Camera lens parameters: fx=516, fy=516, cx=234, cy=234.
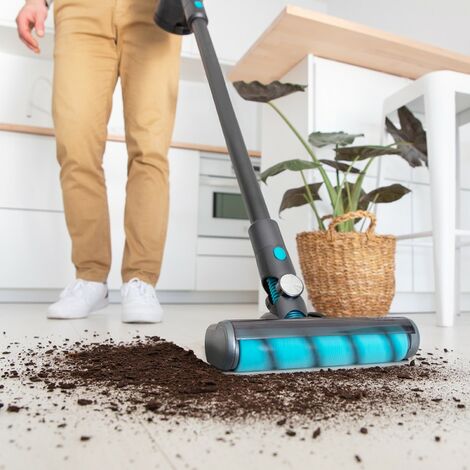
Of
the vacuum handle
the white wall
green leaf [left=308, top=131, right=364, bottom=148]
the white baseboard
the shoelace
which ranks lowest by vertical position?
the white baseboard

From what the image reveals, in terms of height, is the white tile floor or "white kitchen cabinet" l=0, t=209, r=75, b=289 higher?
"white kitchen cabinet" l=0, t=209, r=75, b=289

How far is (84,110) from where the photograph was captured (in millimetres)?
1522

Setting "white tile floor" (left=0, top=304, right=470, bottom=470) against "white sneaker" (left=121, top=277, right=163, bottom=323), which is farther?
"white sneaker" (left=121, top=277, right=163, bottom=323)

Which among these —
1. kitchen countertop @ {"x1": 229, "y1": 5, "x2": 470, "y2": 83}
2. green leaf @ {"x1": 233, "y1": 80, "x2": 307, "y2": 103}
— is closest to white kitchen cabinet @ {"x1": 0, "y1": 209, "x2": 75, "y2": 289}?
kitchen countertop @ {"x1": 229, "y1": 5, "x2": 470, "y2": 83}

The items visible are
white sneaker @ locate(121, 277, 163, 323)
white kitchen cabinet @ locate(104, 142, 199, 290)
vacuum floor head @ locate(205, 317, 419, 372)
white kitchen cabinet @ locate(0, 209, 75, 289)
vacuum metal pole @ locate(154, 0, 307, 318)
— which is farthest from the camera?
white kitchen cabinet @ locate(104, 142, 199, 290)

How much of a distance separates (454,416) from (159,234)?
113 centimetres

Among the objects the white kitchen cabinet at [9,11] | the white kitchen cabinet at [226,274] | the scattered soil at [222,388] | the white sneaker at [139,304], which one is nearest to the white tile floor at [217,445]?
the scattered soil at [222,388]

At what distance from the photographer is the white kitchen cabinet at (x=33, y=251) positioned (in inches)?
93.6

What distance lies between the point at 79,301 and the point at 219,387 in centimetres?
99

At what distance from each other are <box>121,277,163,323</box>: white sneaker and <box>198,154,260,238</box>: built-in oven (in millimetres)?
1182

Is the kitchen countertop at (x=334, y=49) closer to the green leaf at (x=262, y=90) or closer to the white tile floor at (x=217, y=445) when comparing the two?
the green leaf at (x=262, y=90)

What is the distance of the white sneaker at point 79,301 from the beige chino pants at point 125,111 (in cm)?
4

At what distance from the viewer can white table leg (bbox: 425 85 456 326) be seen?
1.44 m

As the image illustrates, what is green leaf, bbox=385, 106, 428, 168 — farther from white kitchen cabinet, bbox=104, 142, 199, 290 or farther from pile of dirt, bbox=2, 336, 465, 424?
white kitchen cabinet, bbox=104, 142, 199, 290
